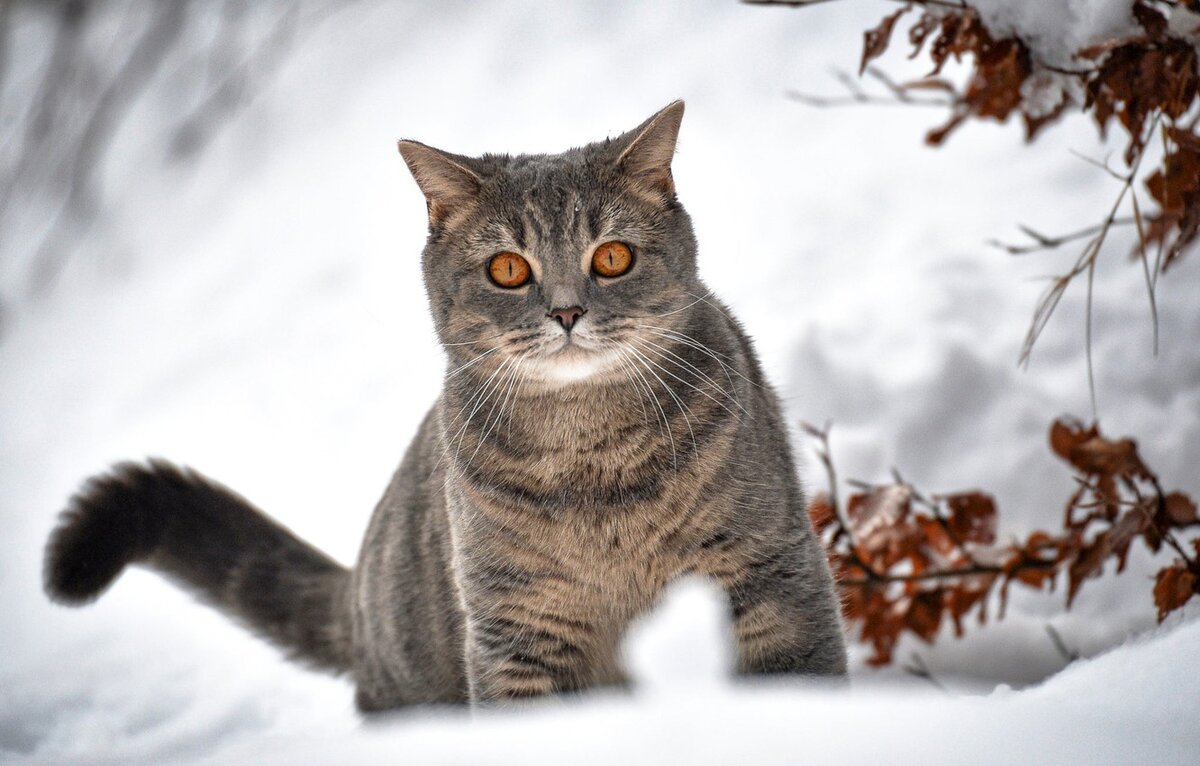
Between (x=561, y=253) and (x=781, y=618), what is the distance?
729 millimetres

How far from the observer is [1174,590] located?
1888 mm

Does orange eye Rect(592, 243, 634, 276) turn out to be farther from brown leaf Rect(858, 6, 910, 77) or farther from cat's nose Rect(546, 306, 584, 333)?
brown leaf Rect(858, 6, 910, 77)

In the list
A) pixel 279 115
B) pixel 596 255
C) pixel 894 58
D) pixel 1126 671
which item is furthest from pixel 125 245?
pixel 1126 671

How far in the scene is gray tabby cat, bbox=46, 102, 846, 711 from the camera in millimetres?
1845

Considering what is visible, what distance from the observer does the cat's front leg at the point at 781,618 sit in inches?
73.1

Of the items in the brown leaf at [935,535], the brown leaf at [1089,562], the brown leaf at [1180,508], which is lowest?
the brown leaf at [935,535]

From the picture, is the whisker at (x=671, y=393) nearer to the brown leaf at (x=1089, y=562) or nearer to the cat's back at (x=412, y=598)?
the cat's back at (x=412, y=598)

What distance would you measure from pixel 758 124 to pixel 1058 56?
2.25 m

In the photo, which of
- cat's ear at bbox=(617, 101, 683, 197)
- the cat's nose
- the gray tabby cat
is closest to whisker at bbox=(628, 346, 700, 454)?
the gray tabby cat

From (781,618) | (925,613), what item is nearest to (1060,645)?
(925,613)

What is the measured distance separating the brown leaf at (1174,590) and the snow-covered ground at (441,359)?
0.07m

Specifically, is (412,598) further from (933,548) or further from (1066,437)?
(1066,437)

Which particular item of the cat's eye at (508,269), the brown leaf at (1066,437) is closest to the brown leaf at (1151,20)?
the brown leaf at (1066,437)

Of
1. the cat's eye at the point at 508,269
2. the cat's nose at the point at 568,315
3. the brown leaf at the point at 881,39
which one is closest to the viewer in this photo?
the cat's nose at the point at 568,315
